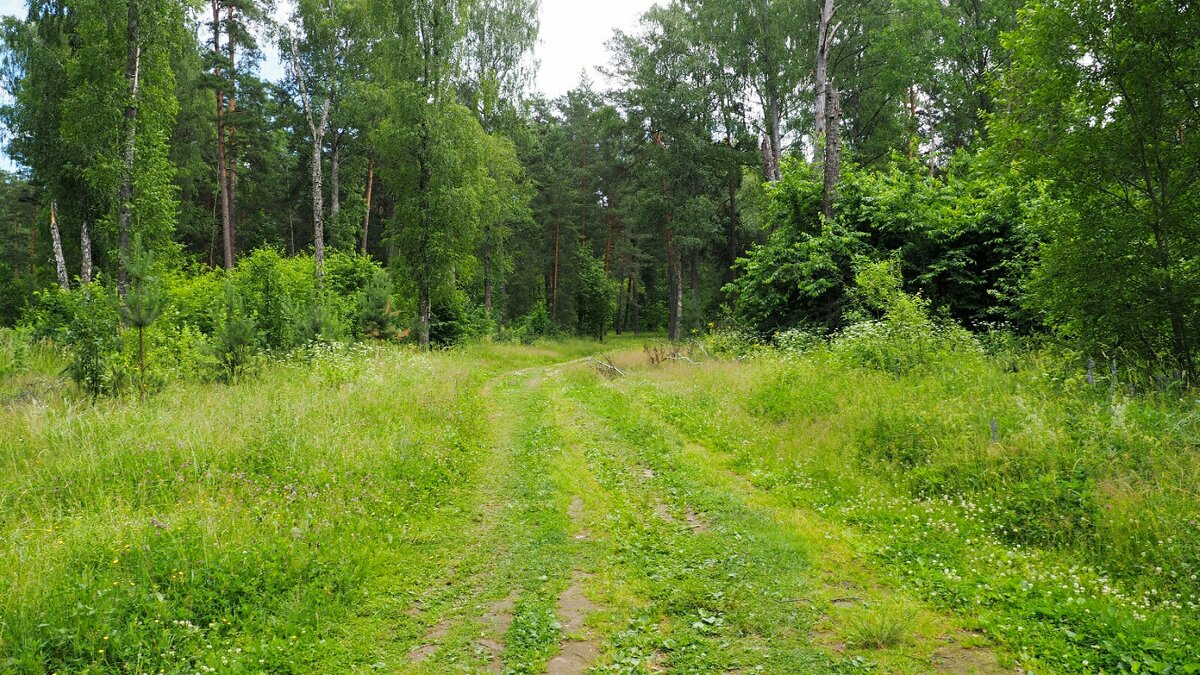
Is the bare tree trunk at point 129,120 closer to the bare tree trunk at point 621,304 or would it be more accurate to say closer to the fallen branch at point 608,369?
the fallen branch at point 608,369

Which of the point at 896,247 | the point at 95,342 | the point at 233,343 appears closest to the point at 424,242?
the point at 233,343

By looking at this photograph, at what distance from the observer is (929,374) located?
9047mm

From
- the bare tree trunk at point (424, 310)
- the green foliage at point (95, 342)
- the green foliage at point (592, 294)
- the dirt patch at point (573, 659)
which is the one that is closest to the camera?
the dirt patch at point (573, 659)

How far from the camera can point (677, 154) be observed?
104 feet

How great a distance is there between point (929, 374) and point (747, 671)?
7.25 metres

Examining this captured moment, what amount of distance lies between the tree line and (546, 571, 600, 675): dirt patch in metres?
7.90

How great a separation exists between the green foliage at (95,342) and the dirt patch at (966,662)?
37.5 ft

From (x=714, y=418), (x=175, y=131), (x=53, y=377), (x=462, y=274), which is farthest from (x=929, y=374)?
(x=175, y=131)

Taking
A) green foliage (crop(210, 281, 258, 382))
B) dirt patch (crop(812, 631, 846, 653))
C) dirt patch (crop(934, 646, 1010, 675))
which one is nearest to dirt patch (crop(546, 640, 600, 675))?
dirt patch (crop(812, 631, 846, 653))

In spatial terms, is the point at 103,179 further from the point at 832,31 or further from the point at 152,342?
the point at 832,31

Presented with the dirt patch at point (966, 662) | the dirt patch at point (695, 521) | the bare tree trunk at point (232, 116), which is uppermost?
the bare tree trunk at point (232, 116)

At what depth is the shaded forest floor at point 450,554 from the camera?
12.0 feet

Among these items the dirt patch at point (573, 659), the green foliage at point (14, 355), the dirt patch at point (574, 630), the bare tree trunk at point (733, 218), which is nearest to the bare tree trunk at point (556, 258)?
the bare tree trunk at point (733, 218)

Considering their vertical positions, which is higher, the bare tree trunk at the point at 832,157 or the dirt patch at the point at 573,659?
the bare tree trunk at the point at 832,157
